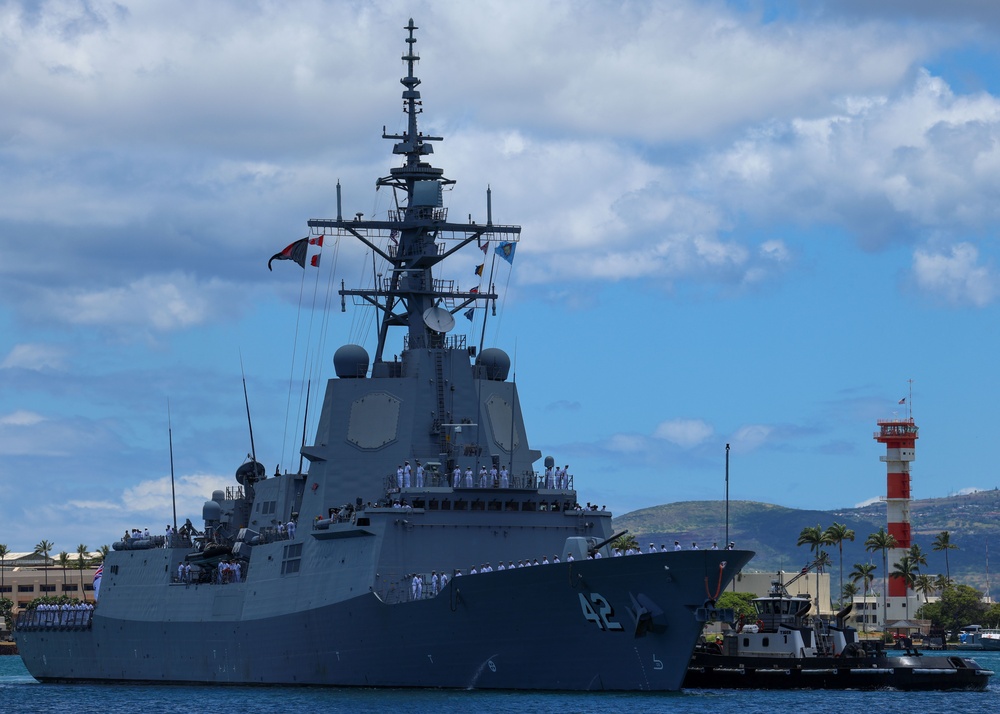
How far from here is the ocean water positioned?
33.7 meters

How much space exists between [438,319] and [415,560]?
21.9 feet

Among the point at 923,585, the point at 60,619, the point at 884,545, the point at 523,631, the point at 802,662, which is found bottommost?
the point at 802,662

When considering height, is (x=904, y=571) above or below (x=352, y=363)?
below

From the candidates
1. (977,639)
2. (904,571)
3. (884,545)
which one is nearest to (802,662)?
(884,545)

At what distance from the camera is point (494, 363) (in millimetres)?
43438

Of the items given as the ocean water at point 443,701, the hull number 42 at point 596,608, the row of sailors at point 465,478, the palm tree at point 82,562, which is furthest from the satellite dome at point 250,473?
the palm tree at point 82,562

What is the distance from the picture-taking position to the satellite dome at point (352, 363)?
4238 centimetres

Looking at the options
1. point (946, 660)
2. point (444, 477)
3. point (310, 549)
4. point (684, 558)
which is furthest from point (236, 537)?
point (946, 660)

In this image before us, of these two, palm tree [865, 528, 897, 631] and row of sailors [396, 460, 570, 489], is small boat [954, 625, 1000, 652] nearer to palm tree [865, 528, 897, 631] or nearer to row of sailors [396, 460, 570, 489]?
palm tree [865, 528, 897, 631]

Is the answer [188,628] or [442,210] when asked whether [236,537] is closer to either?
[188,628]

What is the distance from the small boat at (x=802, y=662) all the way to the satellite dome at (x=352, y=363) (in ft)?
38.3

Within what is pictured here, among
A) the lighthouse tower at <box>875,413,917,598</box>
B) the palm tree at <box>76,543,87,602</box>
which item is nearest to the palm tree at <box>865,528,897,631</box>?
the lighthouse tower at <box>875,413,917,598</box>

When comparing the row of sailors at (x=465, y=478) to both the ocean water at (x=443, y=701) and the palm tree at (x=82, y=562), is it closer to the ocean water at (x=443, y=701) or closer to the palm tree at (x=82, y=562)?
the ocean water at (x=443, y=701)

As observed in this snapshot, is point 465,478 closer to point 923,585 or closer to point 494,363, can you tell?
point 494,363
